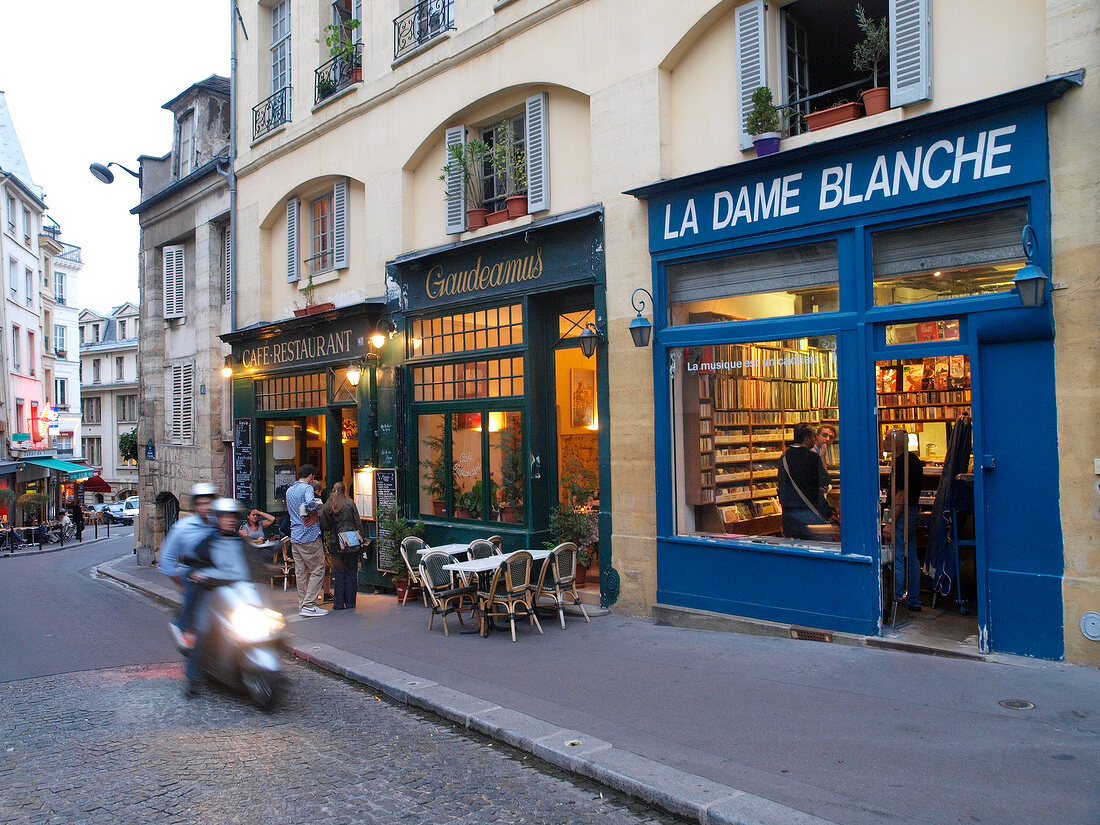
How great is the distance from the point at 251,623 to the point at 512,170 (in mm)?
7178

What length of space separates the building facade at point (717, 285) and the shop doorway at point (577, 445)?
2.1 inches

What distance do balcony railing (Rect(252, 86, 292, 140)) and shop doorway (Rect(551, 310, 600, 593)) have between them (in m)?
8.04

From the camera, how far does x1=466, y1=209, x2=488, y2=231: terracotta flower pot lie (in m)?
11.9

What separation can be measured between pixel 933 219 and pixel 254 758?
22.0 feet

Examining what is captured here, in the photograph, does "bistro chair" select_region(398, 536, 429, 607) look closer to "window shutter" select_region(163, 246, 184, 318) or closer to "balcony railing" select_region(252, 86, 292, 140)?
"balcony railing" select_region(252, 86, 292, 140)

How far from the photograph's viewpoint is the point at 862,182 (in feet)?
25.2

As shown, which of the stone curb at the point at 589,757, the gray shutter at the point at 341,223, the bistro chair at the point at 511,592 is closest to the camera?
the stone curb at the point at 589,757

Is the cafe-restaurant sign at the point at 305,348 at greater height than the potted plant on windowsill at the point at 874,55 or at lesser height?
lesser

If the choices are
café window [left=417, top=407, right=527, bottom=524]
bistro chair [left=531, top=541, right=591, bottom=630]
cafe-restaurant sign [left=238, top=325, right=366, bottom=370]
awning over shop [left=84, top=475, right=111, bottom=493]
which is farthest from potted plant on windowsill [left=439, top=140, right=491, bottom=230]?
awning over shop [left=84, top=475, right=111, bottom=493]

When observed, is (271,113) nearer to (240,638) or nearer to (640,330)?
(640,330)

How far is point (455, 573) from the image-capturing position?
998cm

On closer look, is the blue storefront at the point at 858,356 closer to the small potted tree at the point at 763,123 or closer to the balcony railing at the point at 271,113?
the small potted tree at the point at 763,123

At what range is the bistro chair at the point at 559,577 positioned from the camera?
9191mm

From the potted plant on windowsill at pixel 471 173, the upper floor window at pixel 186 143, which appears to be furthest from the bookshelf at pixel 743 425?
the upper floor window at pixel 186 143
